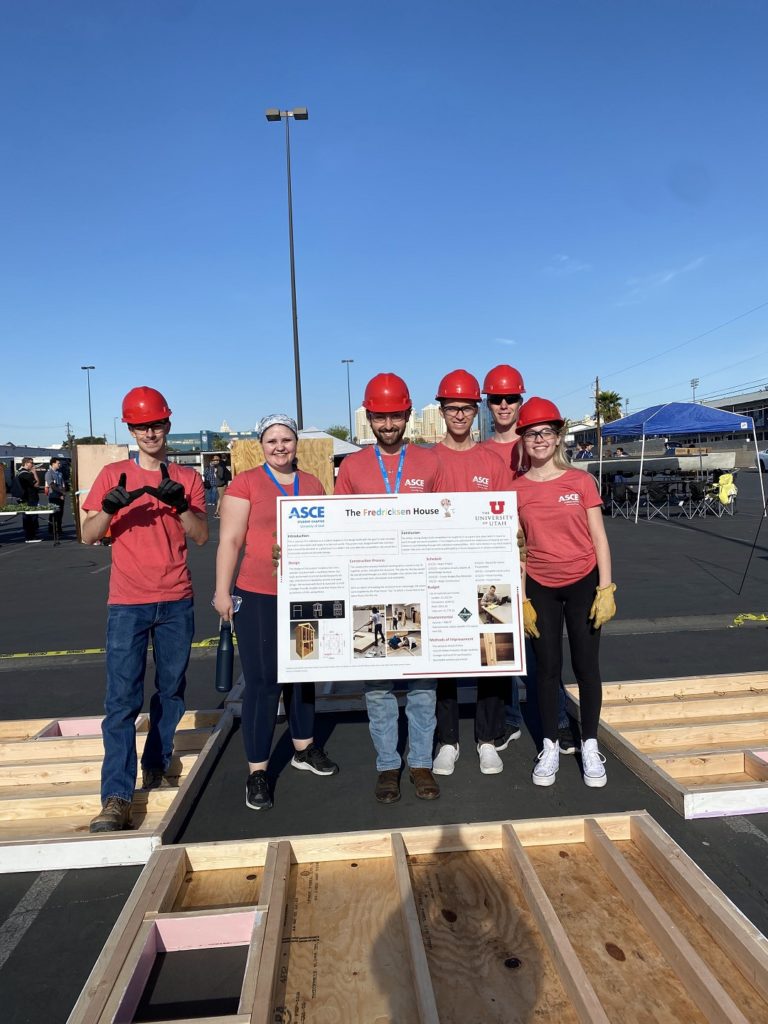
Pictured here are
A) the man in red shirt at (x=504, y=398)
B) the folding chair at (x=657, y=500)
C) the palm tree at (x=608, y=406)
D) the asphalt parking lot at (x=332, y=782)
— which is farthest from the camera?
the palm tree at (x=608, y=406)

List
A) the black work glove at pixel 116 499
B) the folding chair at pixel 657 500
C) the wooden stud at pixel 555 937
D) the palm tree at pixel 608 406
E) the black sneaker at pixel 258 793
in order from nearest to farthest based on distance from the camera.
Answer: the wooden stud at pixel 555 937 → the black work glove at pixel 116 499 → the black sneaker at pixel 258 793 → the folding chair at pixel 657 500 → the palm tree at pixel 608 406

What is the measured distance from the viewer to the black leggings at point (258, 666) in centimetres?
359

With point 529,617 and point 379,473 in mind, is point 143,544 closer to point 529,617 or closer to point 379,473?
point 379,473

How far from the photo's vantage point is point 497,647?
3564 millimetres

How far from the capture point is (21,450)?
3731 centimetres

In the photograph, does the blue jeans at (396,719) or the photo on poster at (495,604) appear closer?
the photo on poster at (495,604)

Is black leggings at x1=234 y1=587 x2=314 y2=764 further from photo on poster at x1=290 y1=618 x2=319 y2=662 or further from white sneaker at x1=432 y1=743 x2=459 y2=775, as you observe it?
white sneaker at x1=432 y1=743 x2=459 y2=775

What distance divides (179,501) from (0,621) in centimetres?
755

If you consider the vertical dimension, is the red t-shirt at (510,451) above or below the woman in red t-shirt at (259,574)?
above

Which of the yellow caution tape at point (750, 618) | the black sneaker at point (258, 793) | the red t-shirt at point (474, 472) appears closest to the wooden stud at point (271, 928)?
the black sneaker at point (258, 793)

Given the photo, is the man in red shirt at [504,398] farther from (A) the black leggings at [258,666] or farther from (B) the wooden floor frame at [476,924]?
(B) the wooden floor frame at [476,924]

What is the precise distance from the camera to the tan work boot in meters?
3.29

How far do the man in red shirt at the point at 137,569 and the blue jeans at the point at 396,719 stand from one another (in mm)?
1202

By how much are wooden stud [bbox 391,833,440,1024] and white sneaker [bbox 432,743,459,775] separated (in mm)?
946
